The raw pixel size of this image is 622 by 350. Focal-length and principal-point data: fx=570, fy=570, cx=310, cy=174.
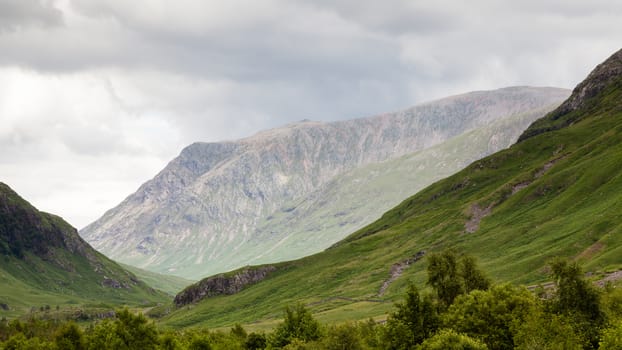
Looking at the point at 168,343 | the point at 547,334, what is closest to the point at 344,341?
the point at 547,334

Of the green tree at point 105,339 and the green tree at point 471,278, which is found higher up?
the green tree at point 105,339

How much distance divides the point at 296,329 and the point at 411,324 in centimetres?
3429

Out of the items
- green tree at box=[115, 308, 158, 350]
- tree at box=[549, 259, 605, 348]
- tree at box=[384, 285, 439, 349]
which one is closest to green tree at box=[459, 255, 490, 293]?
tree at box=[384, 285, 439, 349]

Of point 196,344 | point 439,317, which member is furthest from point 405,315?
point 196,344

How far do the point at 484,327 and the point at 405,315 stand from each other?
13893 millimetres

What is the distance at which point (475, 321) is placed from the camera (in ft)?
314

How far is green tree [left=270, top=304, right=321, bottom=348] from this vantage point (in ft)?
414

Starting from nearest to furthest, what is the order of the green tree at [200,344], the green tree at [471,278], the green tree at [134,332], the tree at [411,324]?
the tree at [411,324]
the green tree at [471,278]
the green tree at [200,344]
the green tree at [134,332]

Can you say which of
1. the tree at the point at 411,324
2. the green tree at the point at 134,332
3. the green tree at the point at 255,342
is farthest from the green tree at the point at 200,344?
the tree at the point at 411,324

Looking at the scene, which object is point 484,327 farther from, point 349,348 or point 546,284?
point 546,284

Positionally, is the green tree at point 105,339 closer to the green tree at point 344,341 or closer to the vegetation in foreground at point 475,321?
the vegetation in foreground at point 475,321

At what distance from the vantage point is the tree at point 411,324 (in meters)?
98.8

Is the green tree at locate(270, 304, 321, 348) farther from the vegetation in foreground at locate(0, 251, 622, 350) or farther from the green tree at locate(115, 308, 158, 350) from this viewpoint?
the green tree at locate(115, 308, 158, 350)

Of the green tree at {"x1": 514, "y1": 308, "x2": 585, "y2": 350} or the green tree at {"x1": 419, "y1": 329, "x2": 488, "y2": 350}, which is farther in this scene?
the green tree at {"x1": 419, "y1": 329, "x2": 488, "y2": 350}
